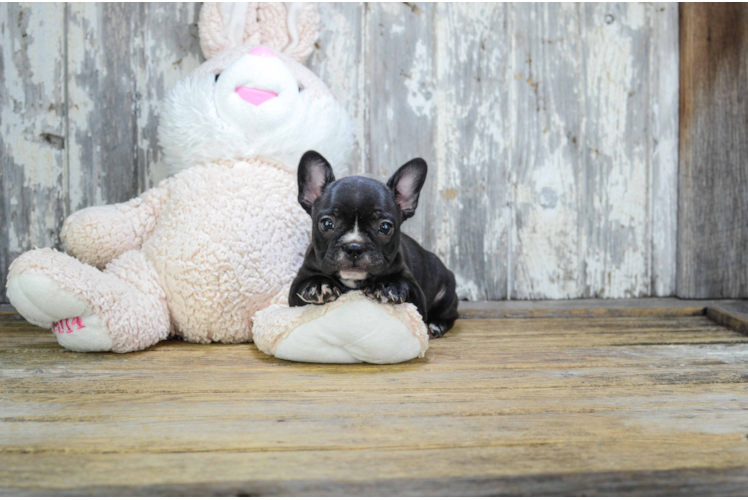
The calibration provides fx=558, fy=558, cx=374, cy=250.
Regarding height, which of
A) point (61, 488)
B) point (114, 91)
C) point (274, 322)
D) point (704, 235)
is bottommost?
point (61, 488)

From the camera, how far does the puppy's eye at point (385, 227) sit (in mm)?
1605

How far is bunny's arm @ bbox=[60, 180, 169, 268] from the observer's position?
77.2 inches

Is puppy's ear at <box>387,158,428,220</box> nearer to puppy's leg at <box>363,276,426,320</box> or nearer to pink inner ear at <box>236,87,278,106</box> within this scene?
puppy's leg at <box>363,276,426,320</box>

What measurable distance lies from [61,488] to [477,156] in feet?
7.20

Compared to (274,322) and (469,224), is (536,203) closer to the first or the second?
(469,224)

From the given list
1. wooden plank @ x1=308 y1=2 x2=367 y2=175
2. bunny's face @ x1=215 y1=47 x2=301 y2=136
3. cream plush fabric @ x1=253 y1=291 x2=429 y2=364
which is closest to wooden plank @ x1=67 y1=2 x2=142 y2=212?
bunny's face @ x1=215 y1=47 x2=301 y2=136

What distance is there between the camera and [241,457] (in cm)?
97

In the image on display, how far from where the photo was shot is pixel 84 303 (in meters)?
1.64

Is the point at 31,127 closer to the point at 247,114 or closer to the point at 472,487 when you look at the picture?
the point at 247,114

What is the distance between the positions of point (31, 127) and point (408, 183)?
180 cm

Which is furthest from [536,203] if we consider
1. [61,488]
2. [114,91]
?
[61,488]

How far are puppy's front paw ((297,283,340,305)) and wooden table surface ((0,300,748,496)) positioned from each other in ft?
0.66

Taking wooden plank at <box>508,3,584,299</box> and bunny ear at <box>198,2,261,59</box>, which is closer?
bunny ear at <box>198,2,261,59</box>

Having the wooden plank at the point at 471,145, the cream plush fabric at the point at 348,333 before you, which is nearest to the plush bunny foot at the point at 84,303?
the cream plush fabric at the point at 348,333
